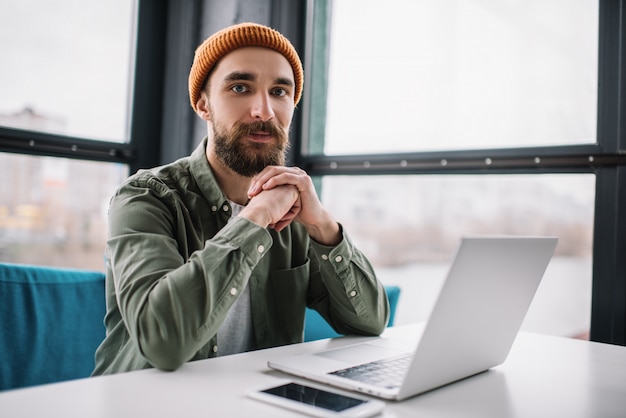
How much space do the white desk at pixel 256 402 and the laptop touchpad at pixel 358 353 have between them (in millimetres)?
88

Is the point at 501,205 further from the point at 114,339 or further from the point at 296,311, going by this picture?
the point at 114,339

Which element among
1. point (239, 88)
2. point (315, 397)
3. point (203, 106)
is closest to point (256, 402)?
point (315, 397)

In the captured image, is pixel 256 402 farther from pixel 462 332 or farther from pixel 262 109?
pixel 262 109

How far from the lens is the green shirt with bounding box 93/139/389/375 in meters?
0.98

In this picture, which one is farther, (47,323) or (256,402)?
(47,323)


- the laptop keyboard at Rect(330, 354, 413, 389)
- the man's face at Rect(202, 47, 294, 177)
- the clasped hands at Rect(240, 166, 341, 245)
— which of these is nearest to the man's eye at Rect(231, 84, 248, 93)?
the man's face at Rect(202, 47, 294, 177)

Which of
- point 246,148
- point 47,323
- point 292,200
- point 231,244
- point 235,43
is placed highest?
point 235,43

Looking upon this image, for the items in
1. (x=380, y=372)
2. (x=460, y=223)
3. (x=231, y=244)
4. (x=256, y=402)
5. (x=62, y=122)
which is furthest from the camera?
(x=62, y=122)

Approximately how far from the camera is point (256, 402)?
79 centimetres

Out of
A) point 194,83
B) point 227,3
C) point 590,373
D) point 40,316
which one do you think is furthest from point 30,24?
point 590,373

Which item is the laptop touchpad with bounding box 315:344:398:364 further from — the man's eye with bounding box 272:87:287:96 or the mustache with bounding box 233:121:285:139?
the man's eye with bounding box 272:87:287:96

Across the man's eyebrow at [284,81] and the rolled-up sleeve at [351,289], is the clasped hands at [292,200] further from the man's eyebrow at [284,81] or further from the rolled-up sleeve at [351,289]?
the man's eyebrow at [284,81]

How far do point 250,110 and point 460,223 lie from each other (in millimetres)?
1097

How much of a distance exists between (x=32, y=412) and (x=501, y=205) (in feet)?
5.73
